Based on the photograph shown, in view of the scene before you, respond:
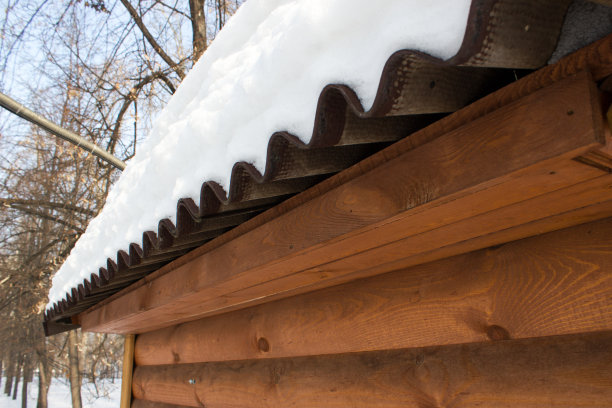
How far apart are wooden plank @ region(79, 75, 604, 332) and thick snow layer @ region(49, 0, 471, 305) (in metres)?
0.18

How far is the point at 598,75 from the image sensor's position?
1.96ft

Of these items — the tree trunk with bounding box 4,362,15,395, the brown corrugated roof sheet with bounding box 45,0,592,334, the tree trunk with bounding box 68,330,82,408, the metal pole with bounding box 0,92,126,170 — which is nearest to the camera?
the brown corrugated roof sheet with bounding box 45,0,592,334

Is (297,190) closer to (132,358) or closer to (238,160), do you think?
(238,160)

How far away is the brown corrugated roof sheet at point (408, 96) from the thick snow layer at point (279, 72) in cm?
3

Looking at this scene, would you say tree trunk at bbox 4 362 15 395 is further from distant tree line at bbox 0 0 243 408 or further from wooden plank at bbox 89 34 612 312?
wooden plank at bbox 89 34 612 312

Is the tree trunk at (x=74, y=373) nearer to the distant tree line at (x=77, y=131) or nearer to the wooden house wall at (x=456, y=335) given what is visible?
the distant tree line at (x=77, y=131)

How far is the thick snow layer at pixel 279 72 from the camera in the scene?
61 cm

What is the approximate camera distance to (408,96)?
2.09 feet

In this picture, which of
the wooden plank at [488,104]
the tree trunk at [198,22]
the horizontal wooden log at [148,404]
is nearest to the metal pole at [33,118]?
the horizontal wooden log at [148,404]

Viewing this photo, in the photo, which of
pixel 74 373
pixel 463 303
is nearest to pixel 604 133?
pixel 463 303

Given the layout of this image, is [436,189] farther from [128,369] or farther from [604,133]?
[128,369]

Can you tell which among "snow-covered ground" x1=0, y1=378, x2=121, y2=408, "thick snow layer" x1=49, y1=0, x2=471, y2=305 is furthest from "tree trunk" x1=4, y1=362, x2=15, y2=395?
"thick snow layer" x1=49, y1=0, x2=471, y2=305

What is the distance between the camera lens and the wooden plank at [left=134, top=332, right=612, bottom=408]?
0.98m

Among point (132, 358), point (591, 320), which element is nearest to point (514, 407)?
point (591, 320)
